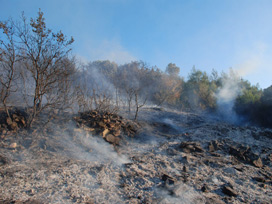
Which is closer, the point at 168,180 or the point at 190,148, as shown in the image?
the point at 168,180

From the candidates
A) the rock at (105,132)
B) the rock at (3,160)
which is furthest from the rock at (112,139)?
the rock at (3,160)

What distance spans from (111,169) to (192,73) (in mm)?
24733

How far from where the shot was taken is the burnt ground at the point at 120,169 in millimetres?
3471

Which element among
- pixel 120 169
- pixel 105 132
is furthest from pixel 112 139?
pixel 120 169

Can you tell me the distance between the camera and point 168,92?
19672mm

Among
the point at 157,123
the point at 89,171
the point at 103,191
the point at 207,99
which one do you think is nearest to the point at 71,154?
the point at 89,171

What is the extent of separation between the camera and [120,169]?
457 cm

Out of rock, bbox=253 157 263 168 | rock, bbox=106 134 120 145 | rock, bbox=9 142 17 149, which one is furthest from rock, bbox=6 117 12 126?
rock, bbox=253 157 263 168

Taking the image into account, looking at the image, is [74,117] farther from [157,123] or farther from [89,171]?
[157,123]

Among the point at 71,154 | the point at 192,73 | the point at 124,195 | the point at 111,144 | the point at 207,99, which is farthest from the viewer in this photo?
the point at 192,73

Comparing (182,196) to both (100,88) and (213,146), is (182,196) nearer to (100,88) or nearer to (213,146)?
(213,146)

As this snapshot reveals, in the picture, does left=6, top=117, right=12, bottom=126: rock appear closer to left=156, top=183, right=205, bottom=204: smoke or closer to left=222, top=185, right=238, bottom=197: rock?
left=156, top=183, right=205, bottom=204: smoke

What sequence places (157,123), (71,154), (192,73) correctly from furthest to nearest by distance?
1. (192,73)
2. (157,123)
3. (71,154)

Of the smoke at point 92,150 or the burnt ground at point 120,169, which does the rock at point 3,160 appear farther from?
the smoke at point 92,150
